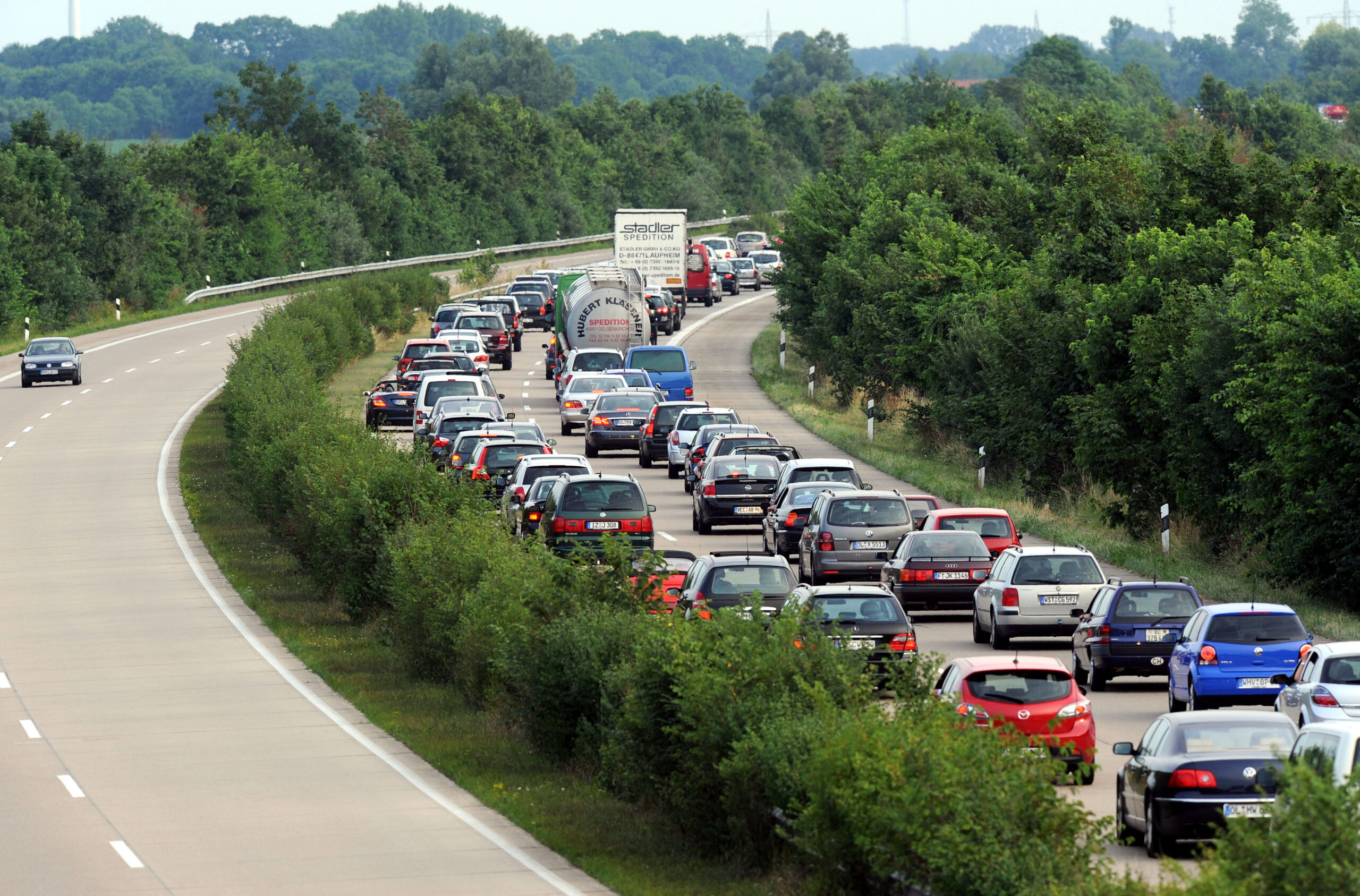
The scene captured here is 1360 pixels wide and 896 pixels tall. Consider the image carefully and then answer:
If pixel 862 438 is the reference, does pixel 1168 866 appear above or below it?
above

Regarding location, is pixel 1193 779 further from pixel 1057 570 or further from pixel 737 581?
pixel 1057 570

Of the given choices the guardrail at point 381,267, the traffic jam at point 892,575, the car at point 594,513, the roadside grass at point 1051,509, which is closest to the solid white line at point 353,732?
the traffic jam at point 892,575

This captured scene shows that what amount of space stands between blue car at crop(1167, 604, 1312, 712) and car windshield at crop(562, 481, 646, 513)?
11.0 metres

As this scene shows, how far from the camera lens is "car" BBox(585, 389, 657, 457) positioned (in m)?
46.3

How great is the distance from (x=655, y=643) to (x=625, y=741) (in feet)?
2.82

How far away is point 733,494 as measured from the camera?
35.2 metres

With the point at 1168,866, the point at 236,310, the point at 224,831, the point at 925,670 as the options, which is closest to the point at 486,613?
the point at 224,831

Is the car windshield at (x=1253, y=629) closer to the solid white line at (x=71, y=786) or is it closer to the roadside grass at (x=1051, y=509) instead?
the roadside grass at (x=1051, y=509)

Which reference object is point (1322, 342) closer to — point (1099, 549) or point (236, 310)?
point (1099, 549)

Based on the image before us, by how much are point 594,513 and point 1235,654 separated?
11945 mm

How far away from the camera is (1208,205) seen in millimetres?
39969

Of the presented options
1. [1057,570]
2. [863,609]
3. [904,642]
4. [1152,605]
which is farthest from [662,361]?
[904,642]

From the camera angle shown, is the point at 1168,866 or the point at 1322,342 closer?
the point at 1168,866

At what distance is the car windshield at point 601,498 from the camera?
29.1m
